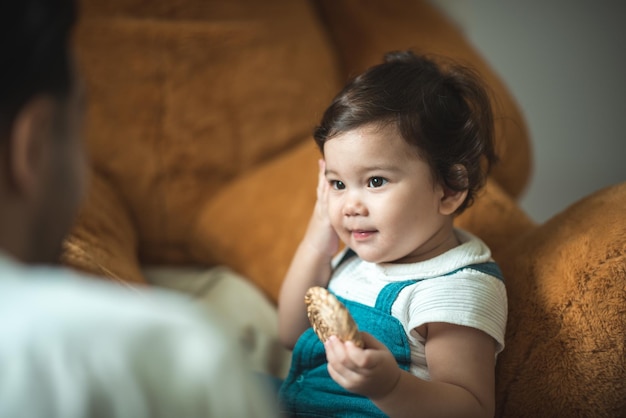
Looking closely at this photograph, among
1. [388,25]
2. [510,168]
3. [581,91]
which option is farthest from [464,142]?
[581,91]

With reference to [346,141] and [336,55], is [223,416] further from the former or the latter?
[336,55]

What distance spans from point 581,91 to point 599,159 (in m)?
0.18

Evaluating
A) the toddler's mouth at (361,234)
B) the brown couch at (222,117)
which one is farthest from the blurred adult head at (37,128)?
the brown couch at (222,117)

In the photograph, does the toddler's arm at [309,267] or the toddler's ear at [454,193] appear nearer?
the toddler's ear at [454,193]

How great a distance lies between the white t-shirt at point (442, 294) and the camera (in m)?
0.72

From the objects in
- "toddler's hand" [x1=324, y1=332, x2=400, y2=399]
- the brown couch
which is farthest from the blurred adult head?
the brown couch

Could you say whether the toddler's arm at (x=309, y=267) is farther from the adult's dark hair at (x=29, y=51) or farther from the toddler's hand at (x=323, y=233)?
the adult's dark hair at (x=29, y=51)

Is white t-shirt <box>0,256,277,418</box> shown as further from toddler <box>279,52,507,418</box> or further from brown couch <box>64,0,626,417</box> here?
brown couch <box>64,0,626,417</box>

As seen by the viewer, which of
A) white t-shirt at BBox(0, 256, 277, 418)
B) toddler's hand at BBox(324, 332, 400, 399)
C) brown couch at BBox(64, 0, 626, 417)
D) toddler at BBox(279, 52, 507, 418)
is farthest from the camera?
brown couch at BBox(64, 0, 626, 417)

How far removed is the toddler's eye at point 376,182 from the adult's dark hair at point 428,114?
56 mm

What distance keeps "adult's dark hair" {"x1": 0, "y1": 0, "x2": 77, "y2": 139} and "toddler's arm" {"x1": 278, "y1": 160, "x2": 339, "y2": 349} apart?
473 millimetres

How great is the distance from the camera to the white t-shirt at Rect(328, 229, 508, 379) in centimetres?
72

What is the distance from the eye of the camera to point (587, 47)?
1649mm

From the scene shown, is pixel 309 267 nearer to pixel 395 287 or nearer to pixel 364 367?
pixel 395 287
